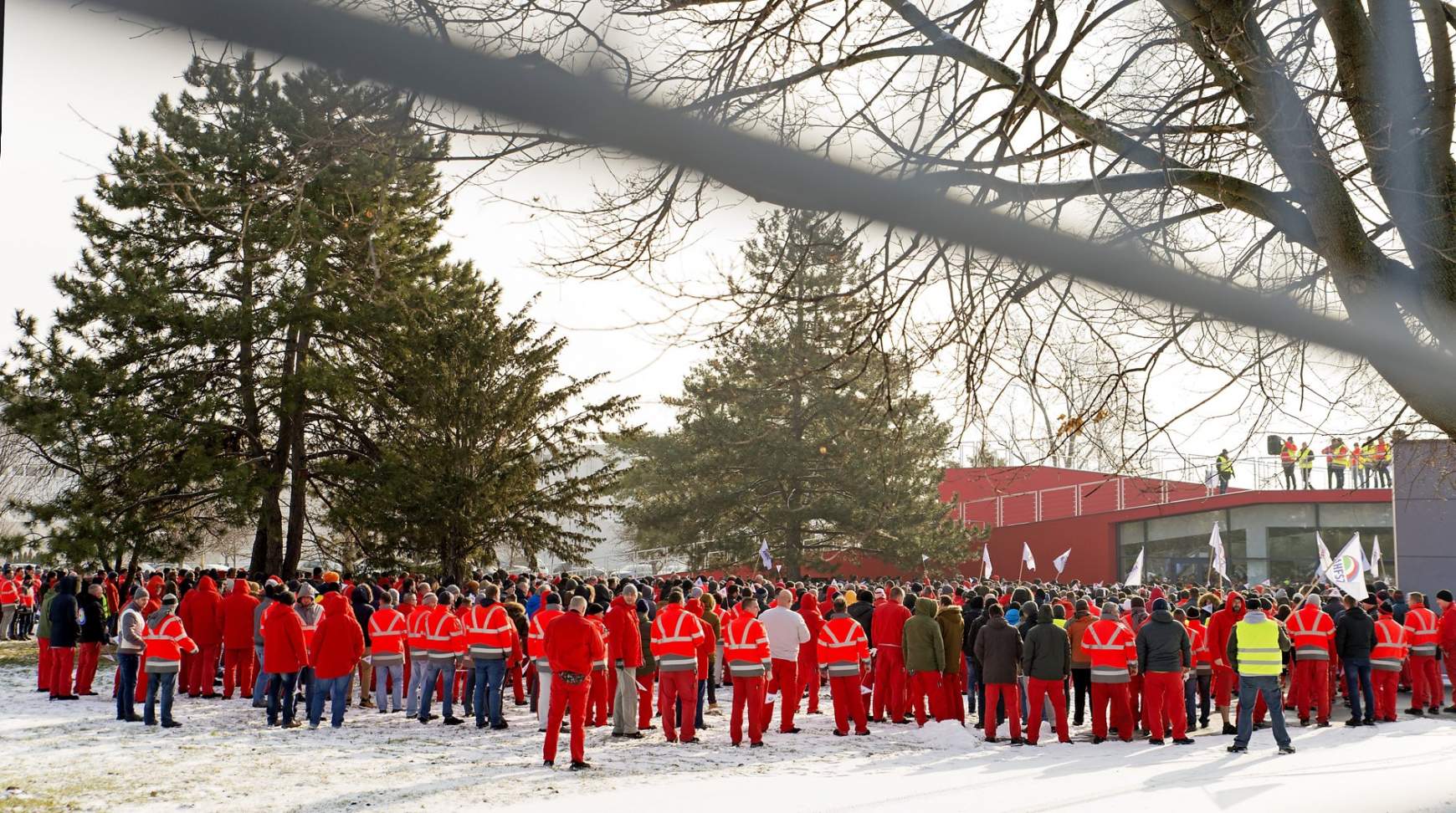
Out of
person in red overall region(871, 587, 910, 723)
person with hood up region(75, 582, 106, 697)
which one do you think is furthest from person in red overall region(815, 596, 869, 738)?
person with hood up region(75, 582, 106, 697)

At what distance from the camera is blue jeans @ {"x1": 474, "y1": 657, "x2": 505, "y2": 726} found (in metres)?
14.6

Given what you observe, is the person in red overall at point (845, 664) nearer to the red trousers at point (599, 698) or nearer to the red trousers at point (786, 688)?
the red trousers at point (786, 688)

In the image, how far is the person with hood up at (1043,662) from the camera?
551 inches

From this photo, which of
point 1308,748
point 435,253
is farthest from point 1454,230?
point 435,253

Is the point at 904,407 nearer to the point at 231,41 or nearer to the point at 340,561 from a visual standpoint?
the point at 231,41

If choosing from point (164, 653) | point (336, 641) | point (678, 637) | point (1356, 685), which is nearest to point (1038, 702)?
point (678, 637)

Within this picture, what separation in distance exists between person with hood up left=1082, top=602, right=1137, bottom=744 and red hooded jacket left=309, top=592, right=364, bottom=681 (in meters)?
8.92

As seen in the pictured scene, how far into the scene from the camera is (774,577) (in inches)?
1757

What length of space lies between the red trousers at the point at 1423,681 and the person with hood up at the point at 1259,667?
543 cm

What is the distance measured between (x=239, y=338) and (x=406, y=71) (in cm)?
2821

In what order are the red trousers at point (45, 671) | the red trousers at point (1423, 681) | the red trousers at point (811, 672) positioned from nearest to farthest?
the red trousers at point (811, 672)
the red trousers at point (1423, 681)
the red trousers at point (45, 671)

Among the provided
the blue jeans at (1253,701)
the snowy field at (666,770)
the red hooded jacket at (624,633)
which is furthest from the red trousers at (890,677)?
the blue jeans at (1253,701)

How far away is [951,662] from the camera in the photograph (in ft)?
51.2

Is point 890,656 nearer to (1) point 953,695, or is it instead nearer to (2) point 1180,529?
(1) point 953,695
